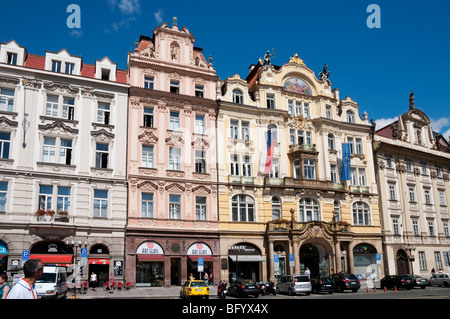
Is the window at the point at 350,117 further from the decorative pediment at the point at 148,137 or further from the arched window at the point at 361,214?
the decorative pediment at the point at 148,137

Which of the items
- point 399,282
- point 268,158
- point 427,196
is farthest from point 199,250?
point 427,196

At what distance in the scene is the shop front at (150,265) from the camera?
38556 millimetres

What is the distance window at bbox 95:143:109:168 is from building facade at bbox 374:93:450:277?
107 feet

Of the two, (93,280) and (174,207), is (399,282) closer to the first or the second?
(174,207)

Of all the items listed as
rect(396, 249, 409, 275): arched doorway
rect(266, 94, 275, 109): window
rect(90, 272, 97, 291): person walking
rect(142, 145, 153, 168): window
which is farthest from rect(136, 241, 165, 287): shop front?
rect(396, 249, 409, 275): arched doorway

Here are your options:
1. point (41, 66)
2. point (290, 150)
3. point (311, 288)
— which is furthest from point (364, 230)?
point (41, 66)

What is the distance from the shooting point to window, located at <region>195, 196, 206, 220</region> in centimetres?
4256

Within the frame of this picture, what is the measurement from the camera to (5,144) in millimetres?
36250

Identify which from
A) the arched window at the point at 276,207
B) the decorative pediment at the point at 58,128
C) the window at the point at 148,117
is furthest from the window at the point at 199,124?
the decorative pediment at the point at 58,128

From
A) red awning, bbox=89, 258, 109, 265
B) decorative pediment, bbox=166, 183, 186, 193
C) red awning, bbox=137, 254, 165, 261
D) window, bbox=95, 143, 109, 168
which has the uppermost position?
window, bbox=95, 143, 109, 168

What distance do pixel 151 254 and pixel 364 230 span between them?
25082 millimetres

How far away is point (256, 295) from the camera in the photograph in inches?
1316

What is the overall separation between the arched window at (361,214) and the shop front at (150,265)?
23424 mm

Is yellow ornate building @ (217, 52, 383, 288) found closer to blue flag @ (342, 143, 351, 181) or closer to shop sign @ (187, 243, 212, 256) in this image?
blue flag @ (342, 143, 351, 181)
